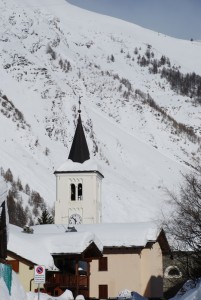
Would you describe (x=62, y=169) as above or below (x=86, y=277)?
above

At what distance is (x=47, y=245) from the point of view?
125ft

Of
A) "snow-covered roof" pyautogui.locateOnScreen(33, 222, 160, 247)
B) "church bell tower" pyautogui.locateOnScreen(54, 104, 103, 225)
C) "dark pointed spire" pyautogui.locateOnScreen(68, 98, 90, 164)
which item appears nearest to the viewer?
"snow-covered roof" pyautogui.locateOnScreen(33, 222, 160, 247)

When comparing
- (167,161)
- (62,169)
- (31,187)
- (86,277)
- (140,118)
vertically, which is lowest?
(86,277)

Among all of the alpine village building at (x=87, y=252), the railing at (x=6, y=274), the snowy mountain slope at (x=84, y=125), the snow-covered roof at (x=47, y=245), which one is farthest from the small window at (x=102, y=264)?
the snowy mountain slope at (x=84, y=125)

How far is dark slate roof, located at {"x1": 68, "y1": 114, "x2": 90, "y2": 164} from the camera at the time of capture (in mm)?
65625

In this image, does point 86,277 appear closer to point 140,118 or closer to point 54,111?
point 54,111

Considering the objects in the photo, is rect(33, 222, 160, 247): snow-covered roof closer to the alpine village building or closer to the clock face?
the alpine village building

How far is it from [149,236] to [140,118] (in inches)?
5042

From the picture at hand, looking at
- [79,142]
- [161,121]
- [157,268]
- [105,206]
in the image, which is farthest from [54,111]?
[157,268]

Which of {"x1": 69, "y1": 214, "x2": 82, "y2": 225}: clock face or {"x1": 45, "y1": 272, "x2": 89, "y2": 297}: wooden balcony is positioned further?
{"x1": 69, "y1": 214, "x2": 82, "y2": 225}: clock face

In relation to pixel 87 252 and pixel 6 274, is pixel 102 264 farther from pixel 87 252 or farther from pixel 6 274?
pixel 6 274

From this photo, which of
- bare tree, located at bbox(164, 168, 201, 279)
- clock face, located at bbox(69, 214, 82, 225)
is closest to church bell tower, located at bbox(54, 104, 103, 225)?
clock face, located at bbox(69, 214, 82, 225)

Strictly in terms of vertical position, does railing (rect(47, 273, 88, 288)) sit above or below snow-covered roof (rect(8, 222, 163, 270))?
below

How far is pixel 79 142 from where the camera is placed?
2685 inches
